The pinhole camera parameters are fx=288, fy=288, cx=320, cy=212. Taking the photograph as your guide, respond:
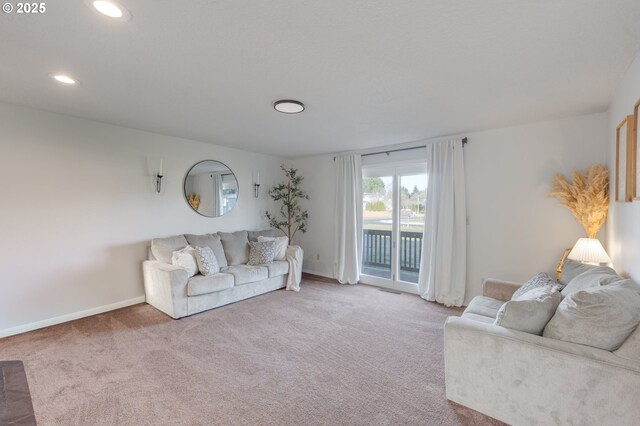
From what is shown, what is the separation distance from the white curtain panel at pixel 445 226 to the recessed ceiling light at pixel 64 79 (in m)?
4.07

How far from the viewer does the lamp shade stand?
2582 millimetres

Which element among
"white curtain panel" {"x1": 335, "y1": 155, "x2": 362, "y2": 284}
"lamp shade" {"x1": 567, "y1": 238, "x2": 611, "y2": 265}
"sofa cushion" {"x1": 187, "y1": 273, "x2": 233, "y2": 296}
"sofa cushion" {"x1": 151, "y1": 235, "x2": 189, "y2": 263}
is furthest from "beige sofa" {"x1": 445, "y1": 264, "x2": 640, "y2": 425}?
"sofa cushion" {"x1": 151, "y1": 235, "x2": 189, "y2": 263}

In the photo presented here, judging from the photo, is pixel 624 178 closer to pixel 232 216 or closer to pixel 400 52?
pixel 400 52

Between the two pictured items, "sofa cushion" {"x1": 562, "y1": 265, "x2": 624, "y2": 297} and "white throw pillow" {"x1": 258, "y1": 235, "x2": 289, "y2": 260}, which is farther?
"white throw pillow" {"x1": 258, "y1": 235, "x2": 289, "y2": 260}

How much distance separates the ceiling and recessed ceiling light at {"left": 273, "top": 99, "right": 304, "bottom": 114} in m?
0.09

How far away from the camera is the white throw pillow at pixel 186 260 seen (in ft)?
12.0

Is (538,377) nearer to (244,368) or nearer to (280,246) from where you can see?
(244,368)

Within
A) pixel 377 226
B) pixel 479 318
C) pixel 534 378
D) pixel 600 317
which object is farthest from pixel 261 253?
pixel 600 317

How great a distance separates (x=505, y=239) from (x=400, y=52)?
2900mm

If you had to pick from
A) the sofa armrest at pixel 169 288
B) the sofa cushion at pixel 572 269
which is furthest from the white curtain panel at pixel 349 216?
the sofa cushion at pixel 572 269

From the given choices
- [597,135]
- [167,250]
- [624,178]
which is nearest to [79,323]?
[167,250]

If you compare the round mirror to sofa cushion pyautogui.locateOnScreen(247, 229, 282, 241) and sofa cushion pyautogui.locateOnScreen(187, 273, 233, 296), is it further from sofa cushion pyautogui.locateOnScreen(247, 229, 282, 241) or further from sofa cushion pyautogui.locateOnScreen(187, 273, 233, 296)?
sofa cushion pyautogui.locateOnScreen(187, 273, 233, 296)

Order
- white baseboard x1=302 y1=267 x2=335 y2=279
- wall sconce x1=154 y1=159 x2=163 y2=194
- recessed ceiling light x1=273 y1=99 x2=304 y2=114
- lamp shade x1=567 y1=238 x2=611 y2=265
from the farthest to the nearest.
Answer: white baseboard x1=302 y1=267 x2=335 y2=279 < wall sconce x1=154 y1=159 x2=163 y2=194 < recessed ceiling light x1=273 y1=99 x2=304 y2=114 < lamp shade x1=567 y1=238 x2=611 y2=265

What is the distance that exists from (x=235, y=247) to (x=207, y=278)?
97 cm
